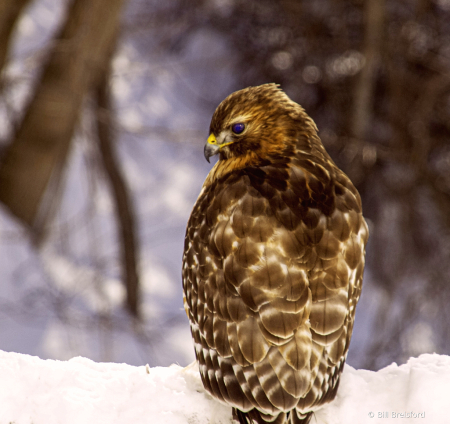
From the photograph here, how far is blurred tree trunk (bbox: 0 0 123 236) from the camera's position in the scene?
446cm

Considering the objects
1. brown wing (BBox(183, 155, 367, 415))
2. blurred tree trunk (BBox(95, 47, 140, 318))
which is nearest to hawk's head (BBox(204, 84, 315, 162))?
brown wing (BBox(183, 155, 367, 415))

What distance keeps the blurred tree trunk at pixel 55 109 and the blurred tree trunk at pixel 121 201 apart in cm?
65

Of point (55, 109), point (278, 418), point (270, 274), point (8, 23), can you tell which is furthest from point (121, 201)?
point (278, 418)

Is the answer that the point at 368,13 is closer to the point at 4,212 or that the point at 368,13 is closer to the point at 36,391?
the point at 4,212

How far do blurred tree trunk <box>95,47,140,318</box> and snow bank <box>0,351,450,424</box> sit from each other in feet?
13.9

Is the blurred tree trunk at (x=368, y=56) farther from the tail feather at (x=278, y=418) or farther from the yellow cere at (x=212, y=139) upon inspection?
the tail feather at (x=278, y=418)

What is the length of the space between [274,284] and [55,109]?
13.0ft

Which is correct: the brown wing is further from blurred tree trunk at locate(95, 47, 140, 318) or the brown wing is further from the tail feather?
blurred tree trunk at locate(95, 47, 140, 318)

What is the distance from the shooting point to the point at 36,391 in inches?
74.1

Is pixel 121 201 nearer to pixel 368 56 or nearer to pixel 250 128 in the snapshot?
pixel 368 56

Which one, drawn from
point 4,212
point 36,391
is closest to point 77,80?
point 4,212

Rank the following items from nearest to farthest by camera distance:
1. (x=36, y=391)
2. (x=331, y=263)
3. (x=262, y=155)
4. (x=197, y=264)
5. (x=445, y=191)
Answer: (x=36, y=391), (x=331, y=263), (x=197, y=264), (x=262, y=155), (x=445, y=191)

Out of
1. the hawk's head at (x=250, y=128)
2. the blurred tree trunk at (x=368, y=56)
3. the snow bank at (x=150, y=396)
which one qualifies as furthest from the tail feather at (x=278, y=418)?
the blurred tree trunk at (x=368, y=56)

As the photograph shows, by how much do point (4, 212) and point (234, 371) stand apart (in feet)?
15.5
